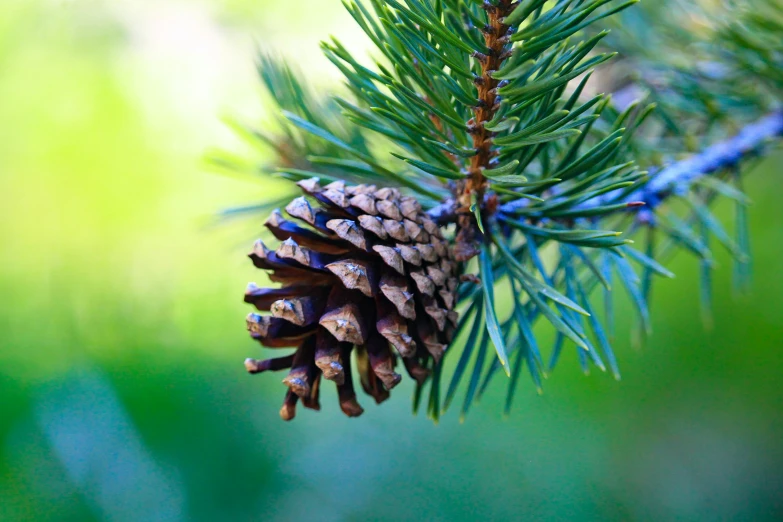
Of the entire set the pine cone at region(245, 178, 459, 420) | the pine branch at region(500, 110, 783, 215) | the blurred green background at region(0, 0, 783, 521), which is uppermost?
the pine branch at region(500, 110, 783, 215)

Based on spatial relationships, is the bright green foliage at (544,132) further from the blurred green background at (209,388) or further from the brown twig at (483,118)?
the blurred green background at (209,388)

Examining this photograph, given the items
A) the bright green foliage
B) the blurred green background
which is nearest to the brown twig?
the bright green foliage

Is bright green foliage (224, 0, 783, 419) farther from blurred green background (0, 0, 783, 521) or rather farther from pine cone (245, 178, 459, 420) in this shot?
blurred green background (0, 0, 783, 521)

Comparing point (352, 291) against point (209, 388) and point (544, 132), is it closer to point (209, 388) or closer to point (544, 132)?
point (544, 132)

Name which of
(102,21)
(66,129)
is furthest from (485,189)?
(102,21)

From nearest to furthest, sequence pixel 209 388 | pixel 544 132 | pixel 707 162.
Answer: pixel 544 132
pixel 707 162
pixel 209 388

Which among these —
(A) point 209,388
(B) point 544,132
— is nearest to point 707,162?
(B) point 544,132

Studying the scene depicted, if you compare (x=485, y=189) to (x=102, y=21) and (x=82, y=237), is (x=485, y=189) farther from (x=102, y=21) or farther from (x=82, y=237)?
(x=102, y=21)
